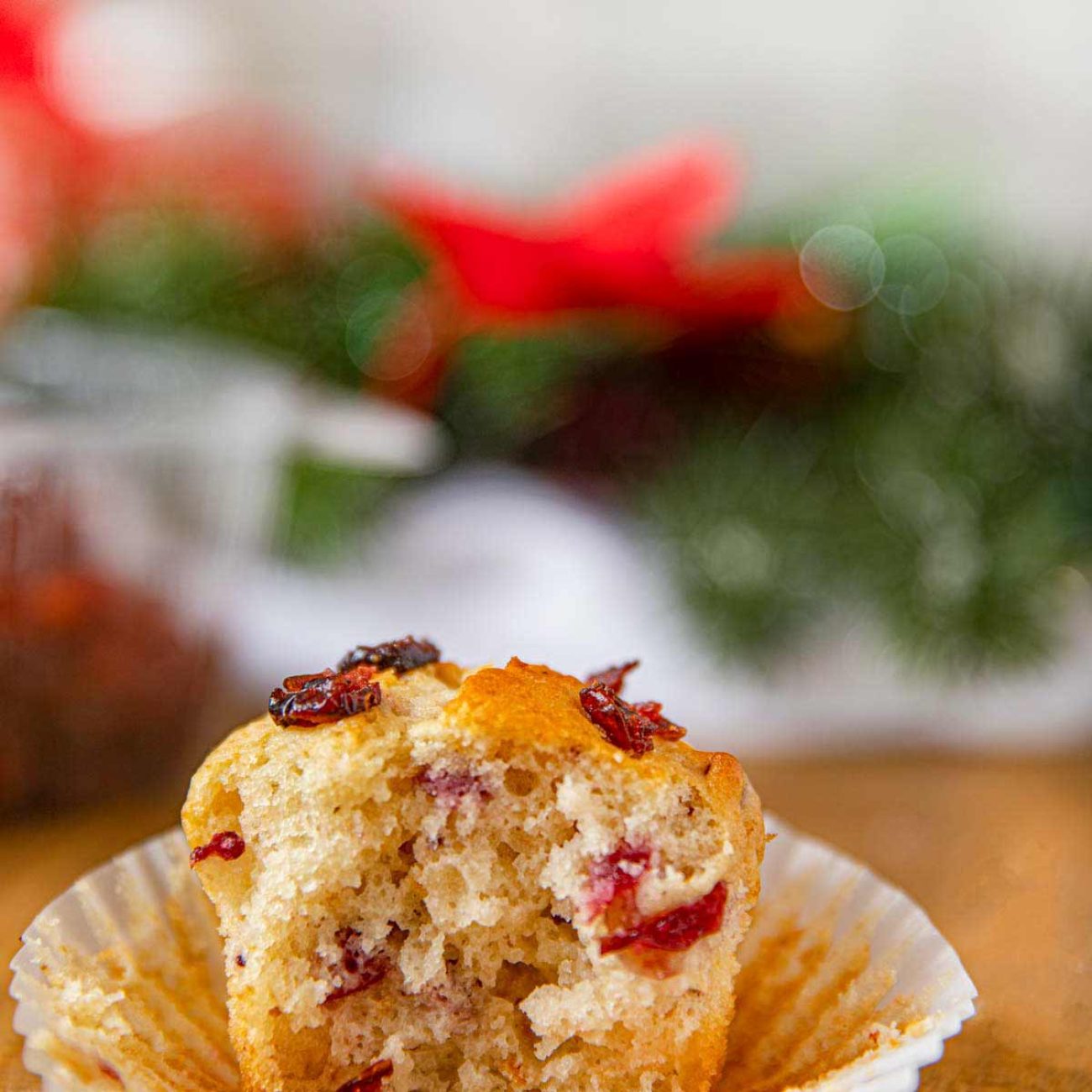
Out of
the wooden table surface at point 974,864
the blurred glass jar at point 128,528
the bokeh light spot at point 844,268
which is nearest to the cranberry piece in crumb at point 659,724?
the wooden table surface at point 974,864

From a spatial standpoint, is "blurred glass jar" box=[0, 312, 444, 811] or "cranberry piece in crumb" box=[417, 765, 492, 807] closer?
"cranberry piece in crumb" box=[417, 765, 492, 807]

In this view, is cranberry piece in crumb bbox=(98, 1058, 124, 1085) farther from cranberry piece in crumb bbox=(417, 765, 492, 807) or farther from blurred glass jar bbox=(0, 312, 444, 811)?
blurred glass jar bbox=(0, 312, 444, 811)

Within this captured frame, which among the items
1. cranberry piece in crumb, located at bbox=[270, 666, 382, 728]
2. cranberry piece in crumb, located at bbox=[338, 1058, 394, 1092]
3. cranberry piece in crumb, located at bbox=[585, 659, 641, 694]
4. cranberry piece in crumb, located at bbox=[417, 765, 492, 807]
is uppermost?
cranberry piece in crumb, located at bbox=[585, 659, 641, 694]

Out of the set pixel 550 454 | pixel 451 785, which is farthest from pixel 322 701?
pixel 550 454

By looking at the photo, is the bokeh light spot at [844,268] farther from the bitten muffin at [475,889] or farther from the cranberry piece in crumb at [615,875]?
the cranberry piece in crumb at [615,875]

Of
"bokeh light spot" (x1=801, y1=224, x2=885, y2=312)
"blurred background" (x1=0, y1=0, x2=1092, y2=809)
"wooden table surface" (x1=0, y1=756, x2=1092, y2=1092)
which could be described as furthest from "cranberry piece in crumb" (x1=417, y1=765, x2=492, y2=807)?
"bokeh light spot" (x1=801, y1=224, x2=885, y2=312)

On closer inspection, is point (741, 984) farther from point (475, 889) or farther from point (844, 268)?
point (844, 268)
